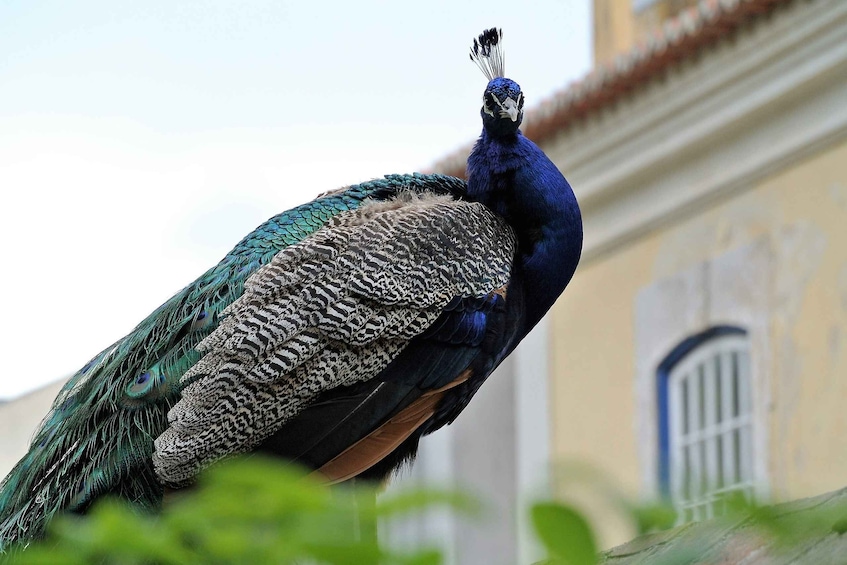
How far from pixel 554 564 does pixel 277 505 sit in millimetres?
186

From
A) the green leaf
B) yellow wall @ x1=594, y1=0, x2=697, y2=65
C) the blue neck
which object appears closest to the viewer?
the green leaf

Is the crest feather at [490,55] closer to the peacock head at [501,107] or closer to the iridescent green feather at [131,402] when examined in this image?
the peacock head at [501,107]

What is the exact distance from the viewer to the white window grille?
9859 mm

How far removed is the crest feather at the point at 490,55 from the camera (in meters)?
4.45

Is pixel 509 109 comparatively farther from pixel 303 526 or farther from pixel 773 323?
pixel 773 323

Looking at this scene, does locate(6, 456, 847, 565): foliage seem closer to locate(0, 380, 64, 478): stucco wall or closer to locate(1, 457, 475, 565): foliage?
locate(1, 457, 475, 565): foliage

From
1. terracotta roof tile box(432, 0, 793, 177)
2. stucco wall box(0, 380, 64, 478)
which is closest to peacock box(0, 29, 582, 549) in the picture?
terracotta roof tile box(432, 0, 793, 177)

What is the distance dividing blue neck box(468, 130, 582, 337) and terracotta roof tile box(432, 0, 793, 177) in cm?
512

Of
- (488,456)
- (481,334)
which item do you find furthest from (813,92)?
(481,334)

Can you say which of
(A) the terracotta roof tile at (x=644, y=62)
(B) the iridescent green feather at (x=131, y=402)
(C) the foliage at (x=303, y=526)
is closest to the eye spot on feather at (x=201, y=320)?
(B) the iridescent green feather at (x=131, y=402)

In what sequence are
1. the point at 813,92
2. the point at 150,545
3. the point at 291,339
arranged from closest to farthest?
the point at 150,545, the point at 291,339, the point at 813,92

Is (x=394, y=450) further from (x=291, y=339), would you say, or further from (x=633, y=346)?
(x=633, y=346)

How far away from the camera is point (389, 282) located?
376cm

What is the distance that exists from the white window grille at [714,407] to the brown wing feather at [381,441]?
588cm
